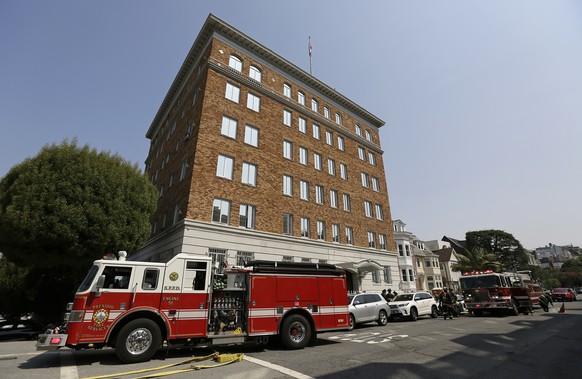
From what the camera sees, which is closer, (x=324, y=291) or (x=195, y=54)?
(x=324, y=291)

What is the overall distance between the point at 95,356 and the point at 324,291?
7.67 metres

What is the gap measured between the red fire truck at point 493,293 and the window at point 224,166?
1838cm

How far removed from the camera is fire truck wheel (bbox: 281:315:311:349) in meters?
9.73

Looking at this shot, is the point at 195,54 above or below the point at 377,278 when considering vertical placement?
above

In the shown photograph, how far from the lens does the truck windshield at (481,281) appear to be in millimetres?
19984

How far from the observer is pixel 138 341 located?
8109mm

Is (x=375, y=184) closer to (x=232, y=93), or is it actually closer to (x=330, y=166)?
(x=330, y=166)

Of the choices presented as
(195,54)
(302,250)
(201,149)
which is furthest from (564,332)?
(195,54)

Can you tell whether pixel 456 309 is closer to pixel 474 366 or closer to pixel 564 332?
pixel 564 332

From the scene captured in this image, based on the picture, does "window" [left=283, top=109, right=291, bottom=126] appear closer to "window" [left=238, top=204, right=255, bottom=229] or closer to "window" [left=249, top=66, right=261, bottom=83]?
"window" [left=249, top=66, right=261, bottom=83]

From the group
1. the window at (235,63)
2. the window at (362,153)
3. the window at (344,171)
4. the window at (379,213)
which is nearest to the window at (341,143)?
the window at (344,171)

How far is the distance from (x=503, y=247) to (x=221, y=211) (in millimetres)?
73631

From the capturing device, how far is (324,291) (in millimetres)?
11125

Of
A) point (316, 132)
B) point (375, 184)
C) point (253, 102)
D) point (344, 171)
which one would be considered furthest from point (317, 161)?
point (375, 184)
